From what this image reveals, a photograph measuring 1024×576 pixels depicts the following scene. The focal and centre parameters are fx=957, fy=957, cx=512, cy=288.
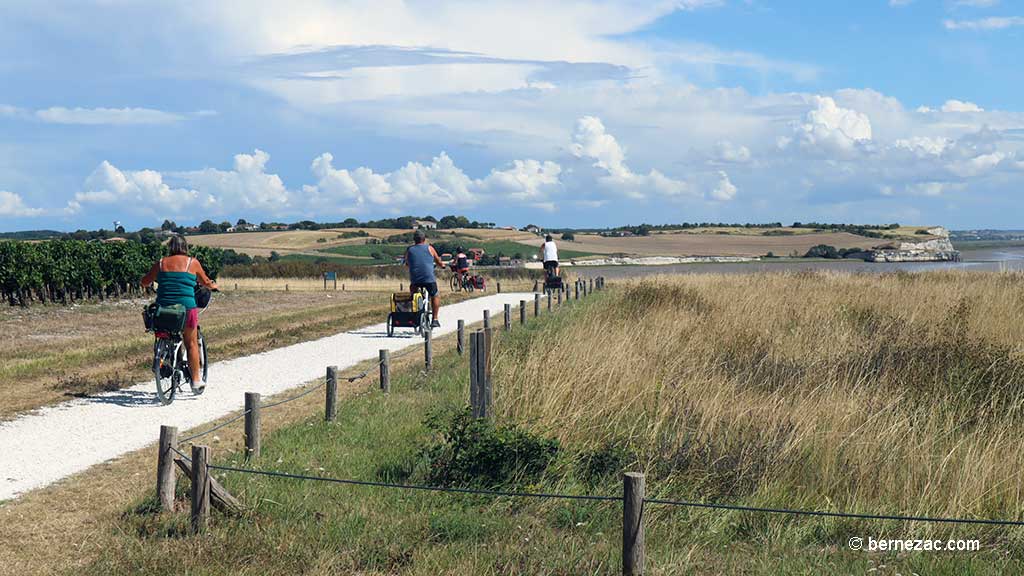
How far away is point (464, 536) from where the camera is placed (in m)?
6.55

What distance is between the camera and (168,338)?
11727 mm

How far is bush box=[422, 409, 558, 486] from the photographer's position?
307 inches

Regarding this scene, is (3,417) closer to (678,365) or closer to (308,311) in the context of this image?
(678,365)

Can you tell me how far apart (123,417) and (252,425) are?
10.9 feet

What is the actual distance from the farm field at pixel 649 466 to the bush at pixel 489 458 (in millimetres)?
16

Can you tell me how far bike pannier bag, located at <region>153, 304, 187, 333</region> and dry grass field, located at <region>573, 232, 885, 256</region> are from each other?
302ft

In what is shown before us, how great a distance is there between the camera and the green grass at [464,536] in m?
6.06

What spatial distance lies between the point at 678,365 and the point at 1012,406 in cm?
374

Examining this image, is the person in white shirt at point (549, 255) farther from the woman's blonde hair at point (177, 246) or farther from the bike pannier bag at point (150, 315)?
the bike pannier bag at point (150, 315)

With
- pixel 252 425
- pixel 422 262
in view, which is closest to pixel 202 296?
pixel 252 425

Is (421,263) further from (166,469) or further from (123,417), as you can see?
(166,469)

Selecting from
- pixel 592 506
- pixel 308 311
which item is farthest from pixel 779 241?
pixel 592 506

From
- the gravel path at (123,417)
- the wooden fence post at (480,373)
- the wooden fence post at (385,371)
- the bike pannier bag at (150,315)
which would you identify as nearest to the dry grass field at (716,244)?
the gravel path at (123,417)

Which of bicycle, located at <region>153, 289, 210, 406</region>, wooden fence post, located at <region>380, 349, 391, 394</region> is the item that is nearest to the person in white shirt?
wooden fence post, located at <region>380, 349, 391, 394</region>
